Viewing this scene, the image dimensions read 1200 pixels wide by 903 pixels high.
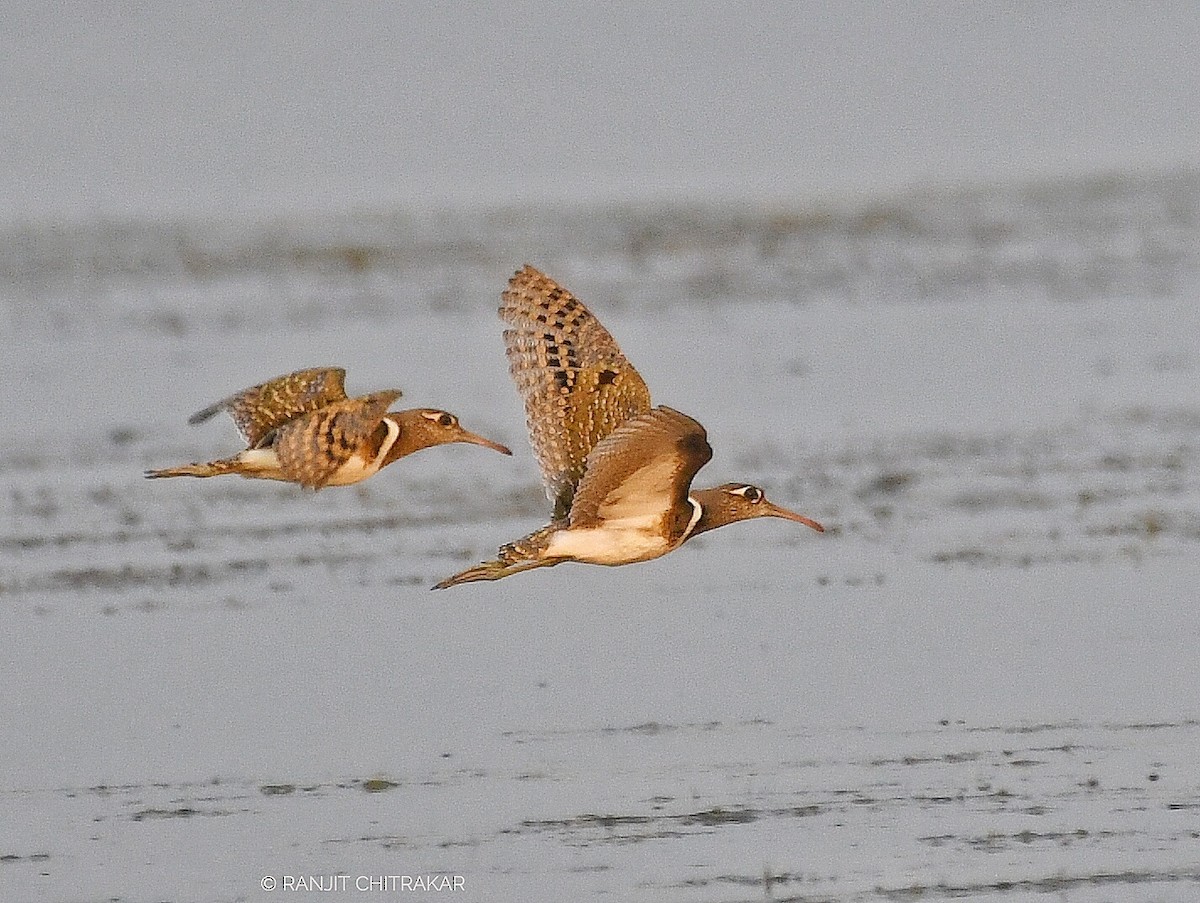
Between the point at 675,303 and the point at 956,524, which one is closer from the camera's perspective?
the point at 956,524

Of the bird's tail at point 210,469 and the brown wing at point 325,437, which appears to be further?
the bird's tail at point 210,469

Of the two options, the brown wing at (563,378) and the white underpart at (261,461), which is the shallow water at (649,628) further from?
the brown wing at (563,378)

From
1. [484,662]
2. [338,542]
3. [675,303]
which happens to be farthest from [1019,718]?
[675,303]

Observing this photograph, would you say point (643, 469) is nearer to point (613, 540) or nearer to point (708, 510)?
point (613, 540)

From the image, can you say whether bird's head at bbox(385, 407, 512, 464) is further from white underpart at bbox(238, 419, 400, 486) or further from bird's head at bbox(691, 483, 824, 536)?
bird's head at bbox(691, 483, 824, 536)

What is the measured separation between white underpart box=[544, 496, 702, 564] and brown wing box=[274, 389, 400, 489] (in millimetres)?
1056

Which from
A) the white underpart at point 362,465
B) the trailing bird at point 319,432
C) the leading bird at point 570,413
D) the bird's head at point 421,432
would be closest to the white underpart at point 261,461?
the trailing bird at point 319,432

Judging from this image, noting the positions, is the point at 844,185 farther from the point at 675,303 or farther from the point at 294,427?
the point at 294,427

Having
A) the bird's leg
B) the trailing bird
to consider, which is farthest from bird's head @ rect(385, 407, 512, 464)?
the bird's leg

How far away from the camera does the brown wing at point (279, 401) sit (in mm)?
10039

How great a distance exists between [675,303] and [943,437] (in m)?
5.60

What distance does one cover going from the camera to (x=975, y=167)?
3016cm

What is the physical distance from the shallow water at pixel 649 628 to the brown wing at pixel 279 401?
1249mm

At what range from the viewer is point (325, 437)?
970cm
